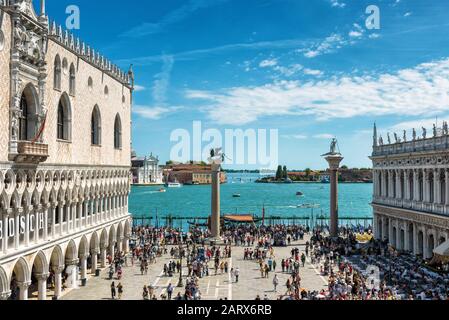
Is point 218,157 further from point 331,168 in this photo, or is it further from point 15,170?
point 15,170

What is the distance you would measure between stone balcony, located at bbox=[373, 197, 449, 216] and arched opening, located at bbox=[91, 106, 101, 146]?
21926mm

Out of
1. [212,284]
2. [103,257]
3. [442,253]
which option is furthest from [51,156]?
[442,253]

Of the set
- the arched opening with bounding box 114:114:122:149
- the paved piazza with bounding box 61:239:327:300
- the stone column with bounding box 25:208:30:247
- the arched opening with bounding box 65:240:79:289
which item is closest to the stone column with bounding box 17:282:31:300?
the stone column with bounding box 25:208:30:247

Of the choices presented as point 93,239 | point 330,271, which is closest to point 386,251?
point 330,271

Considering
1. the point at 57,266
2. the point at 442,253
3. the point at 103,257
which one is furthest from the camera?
the point at 103,257

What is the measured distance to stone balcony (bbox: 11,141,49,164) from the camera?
64.4 ft

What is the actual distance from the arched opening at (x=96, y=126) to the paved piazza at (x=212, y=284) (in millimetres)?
8274

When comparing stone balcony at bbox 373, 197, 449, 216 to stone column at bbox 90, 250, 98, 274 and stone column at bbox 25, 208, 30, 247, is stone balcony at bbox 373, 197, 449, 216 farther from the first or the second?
stone column at bbox 25, 208, 30, 247

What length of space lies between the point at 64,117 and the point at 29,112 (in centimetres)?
392

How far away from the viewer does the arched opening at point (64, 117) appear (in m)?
25.3

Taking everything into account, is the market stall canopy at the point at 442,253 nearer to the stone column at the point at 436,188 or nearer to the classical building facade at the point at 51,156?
the stone column at the point at 436,188

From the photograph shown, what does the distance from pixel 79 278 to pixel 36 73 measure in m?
12.3

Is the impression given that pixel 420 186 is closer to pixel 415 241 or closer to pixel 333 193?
pixel 415 241

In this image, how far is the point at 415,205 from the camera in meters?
35.4
